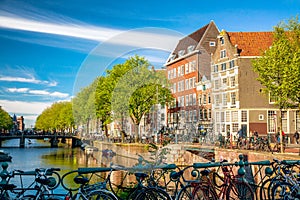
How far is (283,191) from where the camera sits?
7301 millimetres

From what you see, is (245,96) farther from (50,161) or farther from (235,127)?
(50,161)

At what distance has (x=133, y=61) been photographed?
7.61 metres

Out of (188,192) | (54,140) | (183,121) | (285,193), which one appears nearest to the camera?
(188,192)

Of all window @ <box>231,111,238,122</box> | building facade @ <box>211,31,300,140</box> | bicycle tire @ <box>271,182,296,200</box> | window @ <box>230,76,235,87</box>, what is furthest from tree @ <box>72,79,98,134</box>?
window @ <box>231,111,238,122</box>

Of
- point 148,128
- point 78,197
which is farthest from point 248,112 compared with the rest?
point 78,197

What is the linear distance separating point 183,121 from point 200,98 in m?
1.18

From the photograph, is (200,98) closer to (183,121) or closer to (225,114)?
(183,121)

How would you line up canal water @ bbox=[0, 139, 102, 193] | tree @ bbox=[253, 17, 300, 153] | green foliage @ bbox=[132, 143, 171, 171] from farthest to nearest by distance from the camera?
canal water @ bbox=[0, 139, 102, 193]
tree @ bbox=[253, 17, 300, 153]
green foliage @ bbox=[132, 143, 171, 171]

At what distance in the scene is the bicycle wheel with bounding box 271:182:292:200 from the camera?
7138 mm

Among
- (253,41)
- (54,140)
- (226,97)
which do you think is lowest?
(54,140)

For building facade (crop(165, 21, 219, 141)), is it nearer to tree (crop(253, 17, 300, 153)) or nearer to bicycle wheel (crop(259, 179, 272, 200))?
bicycle wheel (crop(259, 179, 272, 200))

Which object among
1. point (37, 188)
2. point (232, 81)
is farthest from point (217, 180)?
point (232, 81)

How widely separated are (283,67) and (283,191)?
64.2ft

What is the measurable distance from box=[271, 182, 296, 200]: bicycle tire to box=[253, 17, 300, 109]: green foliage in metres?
17.9
